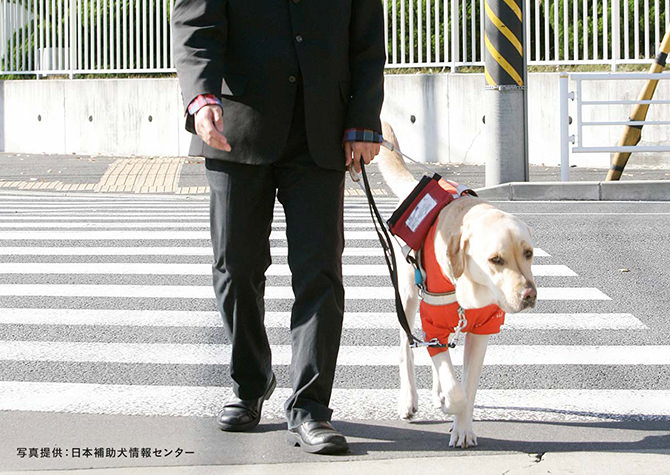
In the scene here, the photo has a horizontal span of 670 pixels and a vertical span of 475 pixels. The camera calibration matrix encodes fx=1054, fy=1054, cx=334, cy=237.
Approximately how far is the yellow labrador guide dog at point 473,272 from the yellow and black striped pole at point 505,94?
8968 mm

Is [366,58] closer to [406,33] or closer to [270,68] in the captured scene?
[270,68]

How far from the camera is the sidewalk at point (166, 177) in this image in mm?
12555

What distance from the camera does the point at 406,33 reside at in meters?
17.6

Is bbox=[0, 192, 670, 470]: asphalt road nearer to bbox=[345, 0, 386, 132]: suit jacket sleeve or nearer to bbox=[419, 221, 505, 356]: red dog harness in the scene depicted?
bbox=[419, 221, 505, 356]: red dog harness

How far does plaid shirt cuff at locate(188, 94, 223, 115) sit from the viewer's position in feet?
12.3

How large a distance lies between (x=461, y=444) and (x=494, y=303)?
535 millimetres

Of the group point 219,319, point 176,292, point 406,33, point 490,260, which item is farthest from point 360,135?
point 406,33

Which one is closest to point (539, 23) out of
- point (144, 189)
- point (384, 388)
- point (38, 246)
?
point (144, 189)

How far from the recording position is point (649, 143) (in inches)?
645

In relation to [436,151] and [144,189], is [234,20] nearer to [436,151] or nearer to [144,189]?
[144,189]

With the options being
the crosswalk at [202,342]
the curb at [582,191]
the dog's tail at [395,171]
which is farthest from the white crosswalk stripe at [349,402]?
the curb at [582,191]

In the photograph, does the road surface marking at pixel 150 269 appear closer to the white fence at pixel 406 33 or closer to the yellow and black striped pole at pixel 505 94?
the yellow and black striped pole at pixel 505 94

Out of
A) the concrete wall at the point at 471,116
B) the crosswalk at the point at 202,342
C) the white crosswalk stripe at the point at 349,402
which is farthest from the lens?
the concrete wall at the point at 471,116

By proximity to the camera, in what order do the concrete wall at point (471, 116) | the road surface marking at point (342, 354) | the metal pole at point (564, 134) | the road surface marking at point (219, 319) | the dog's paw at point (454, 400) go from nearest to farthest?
the dog's paw at point (454, 400) → the road surface marking at point (342, 354) → the road surface marking at point (219, 319) → the metal pole at point (564, 134) → the concrete wall at point (471, 116)
